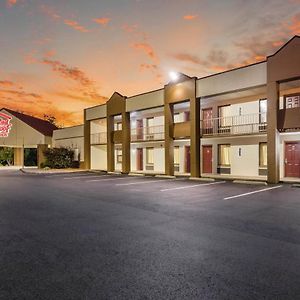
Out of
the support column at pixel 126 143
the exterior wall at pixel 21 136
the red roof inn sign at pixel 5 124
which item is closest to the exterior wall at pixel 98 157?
the support column at pixel 126 143

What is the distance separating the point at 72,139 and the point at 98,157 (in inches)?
204

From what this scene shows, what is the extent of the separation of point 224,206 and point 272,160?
28.2 ft

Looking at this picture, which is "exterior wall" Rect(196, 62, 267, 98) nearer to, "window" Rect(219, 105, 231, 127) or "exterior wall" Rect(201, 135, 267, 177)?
"window" Rect(219, 105, 231, 127)

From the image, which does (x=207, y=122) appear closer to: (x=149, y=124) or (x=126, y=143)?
(x=149, y=124)

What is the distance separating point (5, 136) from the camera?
131 ft

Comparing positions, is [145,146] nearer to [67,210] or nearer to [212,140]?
[212,140]

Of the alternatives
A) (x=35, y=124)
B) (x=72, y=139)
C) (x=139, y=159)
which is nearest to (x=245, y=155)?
(x=139, y=159)

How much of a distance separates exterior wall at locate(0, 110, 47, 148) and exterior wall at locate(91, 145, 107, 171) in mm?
10028

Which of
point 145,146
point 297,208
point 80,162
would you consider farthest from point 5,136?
point 297,208

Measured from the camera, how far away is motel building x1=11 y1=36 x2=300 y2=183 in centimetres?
1653

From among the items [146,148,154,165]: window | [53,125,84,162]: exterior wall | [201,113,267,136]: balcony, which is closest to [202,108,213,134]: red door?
[201,113,267,136]: balcony

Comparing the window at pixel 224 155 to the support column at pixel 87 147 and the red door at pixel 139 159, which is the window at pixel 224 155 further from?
the support column at pixel 87 147

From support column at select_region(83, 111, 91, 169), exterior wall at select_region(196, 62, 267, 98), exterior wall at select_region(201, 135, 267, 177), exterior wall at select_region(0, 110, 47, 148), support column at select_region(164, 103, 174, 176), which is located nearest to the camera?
exterior wall at select_region(196, 62, 267, 98)

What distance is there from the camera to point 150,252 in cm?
507
